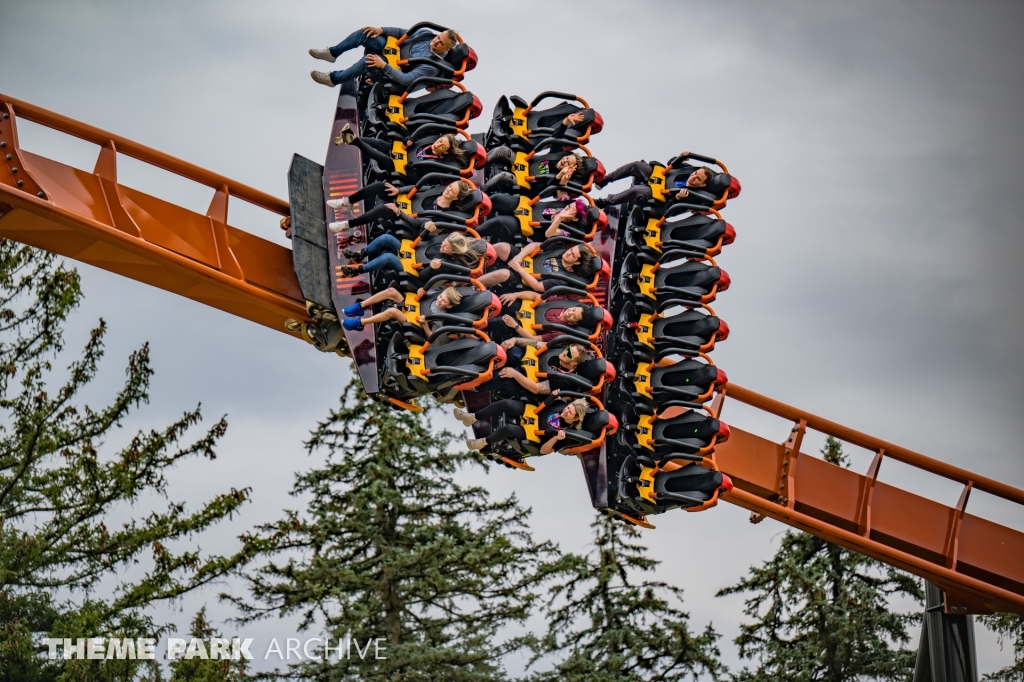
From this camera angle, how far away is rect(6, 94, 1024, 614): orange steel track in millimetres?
8141

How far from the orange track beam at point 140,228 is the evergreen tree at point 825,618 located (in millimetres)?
10535

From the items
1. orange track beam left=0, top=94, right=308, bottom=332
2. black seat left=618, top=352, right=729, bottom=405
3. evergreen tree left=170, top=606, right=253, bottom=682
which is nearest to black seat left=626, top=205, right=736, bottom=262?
black seat left=618, top=352, right=729, bottom=405

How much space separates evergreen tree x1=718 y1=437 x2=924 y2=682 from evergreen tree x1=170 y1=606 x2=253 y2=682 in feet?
23.5

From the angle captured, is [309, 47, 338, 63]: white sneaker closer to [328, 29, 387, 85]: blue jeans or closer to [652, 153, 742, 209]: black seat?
[328, 29, 387, 85]: blue jeans

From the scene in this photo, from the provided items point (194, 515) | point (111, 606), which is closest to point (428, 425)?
point (194, 515)

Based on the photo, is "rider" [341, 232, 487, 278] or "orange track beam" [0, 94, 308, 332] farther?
"rider" [341, 232, 487, 278]

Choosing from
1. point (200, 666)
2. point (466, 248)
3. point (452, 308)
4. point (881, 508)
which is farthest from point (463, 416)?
point (200, 666)

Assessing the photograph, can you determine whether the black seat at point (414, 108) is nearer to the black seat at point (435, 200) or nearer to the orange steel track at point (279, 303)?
the black seat at point (435, 200)

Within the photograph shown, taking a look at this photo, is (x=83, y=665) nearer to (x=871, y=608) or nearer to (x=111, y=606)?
(x=111, y=606)

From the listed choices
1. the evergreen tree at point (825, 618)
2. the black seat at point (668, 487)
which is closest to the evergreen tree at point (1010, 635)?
the evergreen tree at point (825, 618)

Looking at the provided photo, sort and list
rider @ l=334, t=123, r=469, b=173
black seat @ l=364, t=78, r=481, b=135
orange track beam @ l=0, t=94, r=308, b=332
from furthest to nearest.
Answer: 1. black seat @ l=364, t=78, r=481, b=135
2. rider @ l=334, t=123, r=469, b=173
3. orange track beam @ l=0, t=94, r=308, b=332

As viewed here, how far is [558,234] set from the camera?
979 cm

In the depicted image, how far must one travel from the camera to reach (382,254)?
867cm

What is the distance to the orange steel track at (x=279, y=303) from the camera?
814cm
